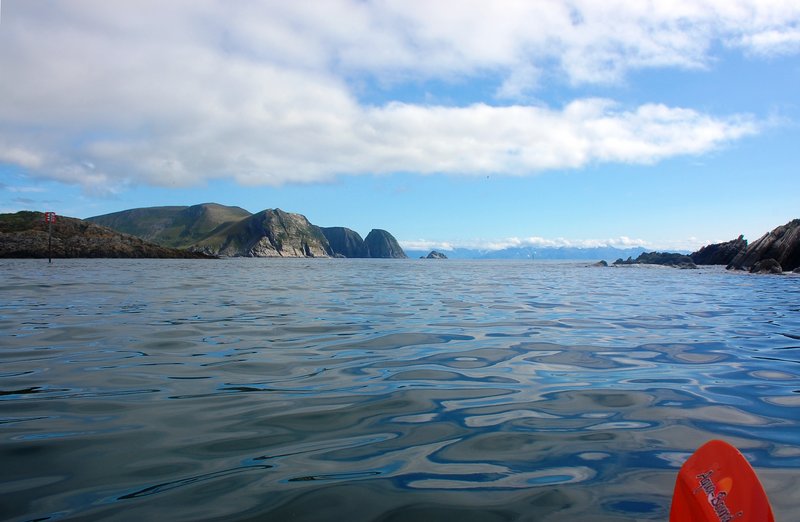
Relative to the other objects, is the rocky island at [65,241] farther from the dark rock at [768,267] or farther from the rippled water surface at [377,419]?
the dark rock at [768,267]

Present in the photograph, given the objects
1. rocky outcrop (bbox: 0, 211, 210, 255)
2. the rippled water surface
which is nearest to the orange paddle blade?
the rippled water surface

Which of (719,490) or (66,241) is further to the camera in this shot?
(66,241)

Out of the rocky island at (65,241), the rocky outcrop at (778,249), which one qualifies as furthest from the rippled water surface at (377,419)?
the rocky island at (65,241)

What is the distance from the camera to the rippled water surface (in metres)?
4.10

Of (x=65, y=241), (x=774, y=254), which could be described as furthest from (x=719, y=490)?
(x=65, y=241)

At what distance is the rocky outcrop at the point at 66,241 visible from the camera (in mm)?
109438

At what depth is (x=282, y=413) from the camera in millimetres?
6301

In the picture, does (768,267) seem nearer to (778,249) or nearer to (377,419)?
(778,249)

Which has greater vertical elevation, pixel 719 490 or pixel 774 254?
pixel 774 254

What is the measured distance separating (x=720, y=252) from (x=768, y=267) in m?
48.2

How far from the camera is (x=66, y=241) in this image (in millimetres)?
123312

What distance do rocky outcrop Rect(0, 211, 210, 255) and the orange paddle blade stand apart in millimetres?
133004

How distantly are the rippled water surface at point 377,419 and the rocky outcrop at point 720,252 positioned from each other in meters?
92.3

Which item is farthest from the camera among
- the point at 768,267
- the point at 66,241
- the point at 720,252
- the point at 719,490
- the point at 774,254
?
the point at 66,241
